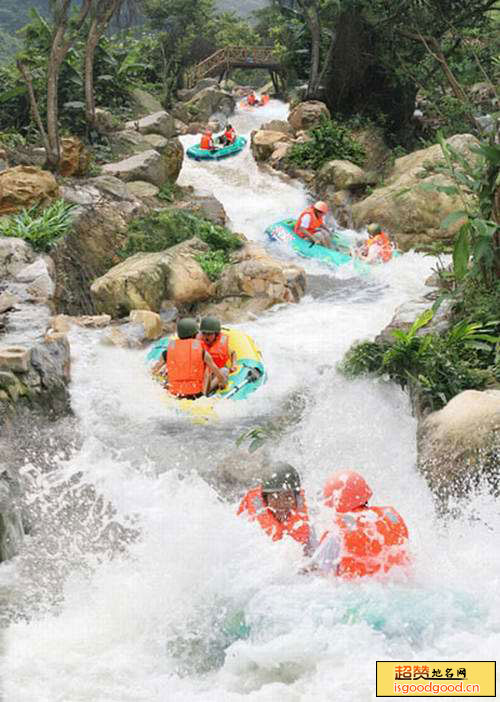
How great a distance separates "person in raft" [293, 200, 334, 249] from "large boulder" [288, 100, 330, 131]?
21.5 feet

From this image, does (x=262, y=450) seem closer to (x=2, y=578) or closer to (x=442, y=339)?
(x=442, y=339)

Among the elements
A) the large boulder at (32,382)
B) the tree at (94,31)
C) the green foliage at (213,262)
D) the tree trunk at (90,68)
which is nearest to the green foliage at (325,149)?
the tree trunk at (90,68)

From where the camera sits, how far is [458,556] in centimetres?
536

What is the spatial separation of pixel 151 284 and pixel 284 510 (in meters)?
6.45

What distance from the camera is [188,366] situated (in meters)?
8.12

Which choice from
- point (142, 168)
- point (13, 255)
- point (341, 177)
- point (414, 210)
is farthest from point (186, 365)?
point (341, 177)

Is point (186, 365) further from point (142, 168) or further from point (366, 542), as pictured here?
point (142, 168)

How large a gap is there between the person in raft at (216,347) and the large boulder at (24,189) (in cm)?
512

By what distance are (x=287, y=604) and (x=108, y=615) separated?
3.68 ft

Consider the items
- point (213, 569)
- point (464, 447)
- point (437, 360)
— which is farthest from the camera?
point (437, 360)

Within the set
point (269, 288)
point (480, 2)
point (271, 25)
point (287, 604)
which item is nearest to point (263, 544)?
point (287, 604)

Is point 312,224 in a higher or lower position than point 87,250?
lower

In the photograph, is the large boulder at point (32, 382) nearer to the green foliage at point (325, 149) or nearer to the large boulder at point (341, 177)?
the large boulder at point (341, 177)

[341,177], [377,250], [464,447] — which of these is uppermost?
[464,447]
